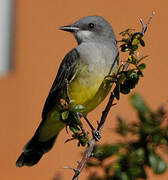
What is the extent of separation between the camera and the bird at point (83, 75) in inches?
184

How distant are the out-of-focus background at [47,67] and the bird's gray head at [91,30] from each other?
2.57m

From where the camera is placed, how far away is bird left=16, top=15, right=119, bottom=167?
4.66 m

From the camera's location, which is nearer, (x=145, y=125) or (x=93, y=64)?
(x=145, y=125)

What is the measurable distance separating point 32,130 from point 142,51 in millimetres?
1899

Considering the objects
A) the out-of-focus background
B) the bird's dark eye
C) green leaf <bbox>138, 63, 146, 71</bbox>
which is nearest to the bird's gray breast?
the bird's dark eye

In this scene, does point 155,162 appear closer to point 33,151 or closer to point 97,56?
point 97,56

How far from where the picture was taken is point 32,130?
8.16 meters

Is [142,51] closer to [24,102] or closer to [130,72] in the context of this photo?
[24,102]

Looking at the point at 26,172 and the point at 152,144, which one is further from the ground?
the point at 152,144

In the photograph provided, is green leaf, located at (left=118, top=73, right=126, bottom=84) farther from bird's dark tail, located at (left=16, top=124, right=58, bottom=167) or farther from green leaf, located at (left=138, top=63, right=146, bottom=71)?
bird's dark tail, located at (left=16, top=124, right=58, bottom=167)

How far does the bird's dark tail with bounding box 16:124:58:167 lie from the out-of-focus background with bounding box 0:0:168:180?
2.34m

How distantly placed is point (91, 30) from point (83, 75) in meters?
0.72

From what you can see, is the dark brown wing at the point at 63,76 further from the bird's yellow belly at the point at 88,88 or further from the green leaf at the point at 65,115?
the green leaf at the point at 65,115

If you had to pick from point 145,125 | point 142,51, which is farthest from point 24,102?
point 145,125
